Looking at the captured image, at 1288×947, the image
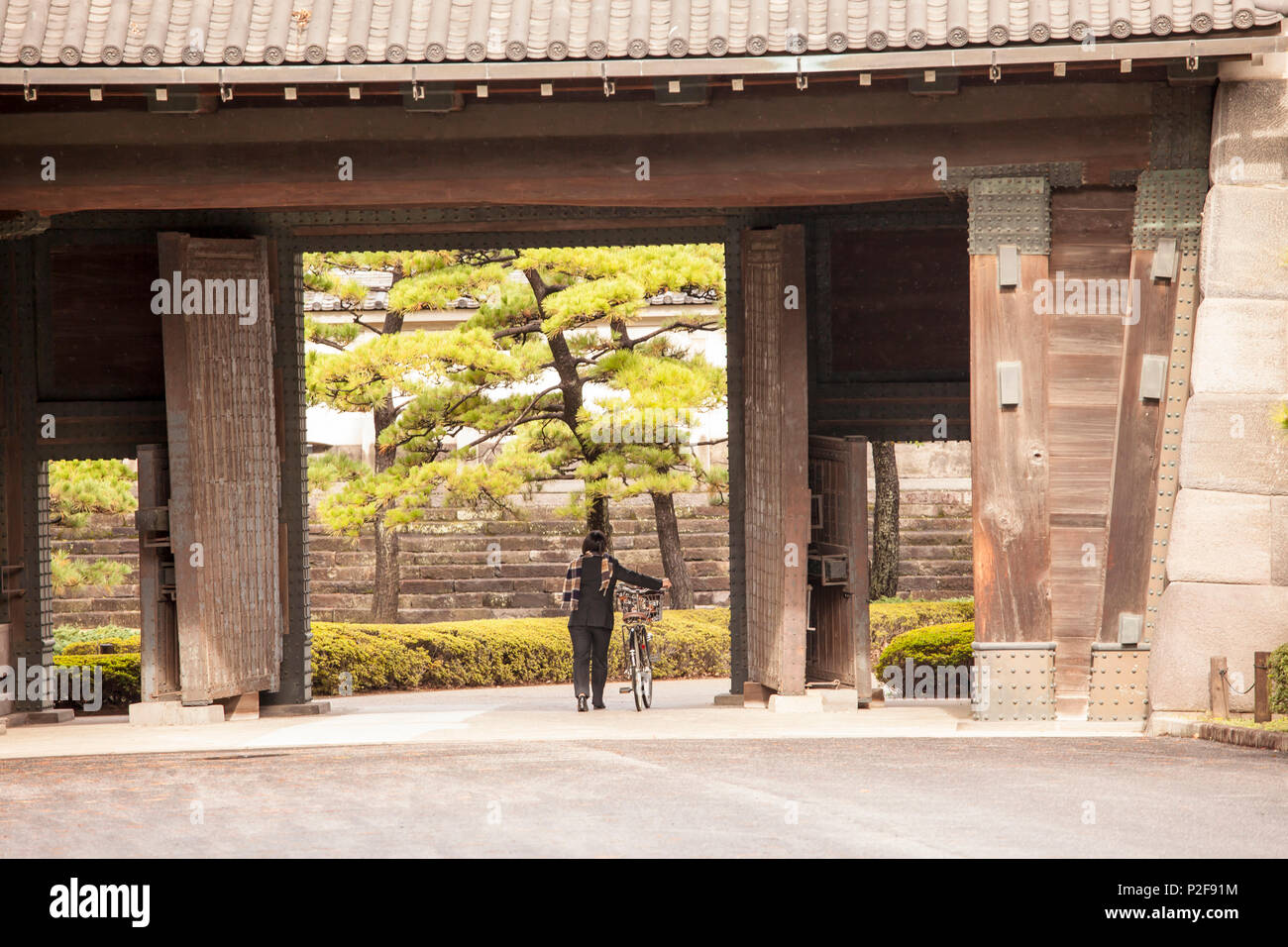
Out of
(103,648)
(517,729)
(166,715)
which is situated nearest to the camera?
(517,729)

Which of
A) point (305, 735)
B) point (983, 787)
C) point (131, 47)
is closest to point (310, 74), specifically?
point (131, 47)

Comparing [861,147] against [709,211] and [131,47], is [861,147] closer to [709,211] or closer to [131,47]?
[709,211]

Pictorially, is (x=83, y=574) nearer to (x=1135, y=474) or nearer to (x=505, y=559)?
(x=505, y=559)

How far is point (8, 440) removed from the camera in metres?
15.8

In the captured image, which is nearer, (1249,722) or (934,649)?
(1249,722)

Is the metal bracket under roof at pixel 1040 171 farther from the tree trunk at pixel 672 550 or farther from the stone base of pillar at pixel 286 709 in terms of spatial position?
the tree trunk at pixel 672 550

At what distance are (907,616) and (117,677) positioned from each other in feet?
35.4

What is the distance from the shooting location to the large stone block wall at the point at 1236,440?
36.5ft

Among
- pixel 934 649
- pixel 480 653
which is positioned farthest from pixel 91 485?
pixel 934 649

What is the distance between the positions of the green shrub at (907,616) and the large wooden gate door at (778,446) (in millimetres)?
8173

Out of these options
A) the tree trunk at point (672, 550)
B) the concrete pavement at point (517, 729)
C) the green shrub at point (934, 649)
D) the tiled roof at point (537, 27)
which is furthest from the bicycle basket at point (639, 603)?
the tree trunk at point (672, 550)

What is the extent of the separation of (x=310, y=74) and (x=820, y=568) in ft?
21.0

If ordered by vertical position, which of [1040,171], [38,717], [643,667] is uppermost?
[1040,171]

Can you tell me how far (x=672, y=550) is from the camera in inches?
1016
